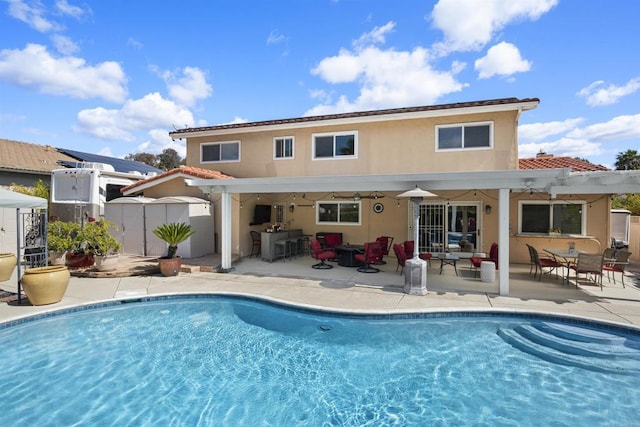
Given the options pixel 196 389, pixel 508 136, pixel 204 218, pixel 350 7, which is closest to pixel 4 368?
pixel 196 389

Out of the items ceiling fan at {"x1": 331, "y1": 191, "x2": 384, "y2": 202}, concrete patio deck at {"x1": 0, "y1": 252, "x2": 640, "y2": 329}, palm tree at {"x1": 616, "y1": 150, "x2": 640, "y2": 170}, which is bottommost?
concrete patio deck at {"x1": 0, "y1": 252, "x2": 640, "y2": 329}

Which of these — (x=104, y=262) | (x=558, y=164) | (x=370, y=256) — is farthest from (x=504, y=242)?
(x=104, y=262)

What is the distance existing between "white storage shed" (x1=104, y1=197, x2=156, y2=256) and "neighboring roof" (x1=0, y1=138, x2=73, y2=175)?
7227 mm

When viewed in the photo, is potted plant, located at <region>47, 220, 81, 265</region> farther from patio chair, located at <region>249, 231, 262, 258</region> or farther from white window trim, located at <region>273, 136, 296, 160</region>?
white window trim, located at <region>273, 136, 296, 160</region>

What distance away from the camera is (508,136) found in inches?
516

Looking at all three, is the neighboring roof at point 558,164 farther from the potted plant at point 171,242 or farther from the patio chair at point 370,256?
the potted plant at point 171,242

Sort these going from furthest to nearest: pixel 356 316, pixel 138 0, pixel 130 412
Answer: pixel 138 0
pixel 356 316
pixel 130 412

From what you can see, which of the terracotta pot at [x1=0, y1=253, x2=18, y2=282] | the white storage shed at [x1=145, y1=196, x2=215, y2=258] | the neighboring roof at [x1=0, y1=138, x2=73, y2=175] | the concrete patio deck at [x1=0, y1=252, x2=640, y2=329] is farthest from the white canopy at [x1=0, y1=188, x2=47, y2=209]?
the neighboring roof at [x1=0, y1=138, x2=73, y2=175]

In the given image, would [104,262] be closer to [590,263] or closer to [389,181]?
[389,181]

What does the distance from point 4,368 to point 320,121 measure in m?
13.2

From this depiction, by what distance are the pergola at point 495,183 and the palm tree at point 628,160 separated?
→ 34206 mm

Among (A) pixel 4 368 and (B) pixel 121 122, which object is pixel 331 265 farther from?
(B) pixel 121 122

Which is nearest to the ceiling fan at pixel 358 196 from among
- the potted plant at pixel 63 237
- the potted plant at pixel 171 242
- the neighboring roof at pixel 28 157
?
the potted plant at pixel 171 242

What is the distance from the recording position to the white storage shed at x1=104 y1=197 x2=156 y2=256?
15.7 m
